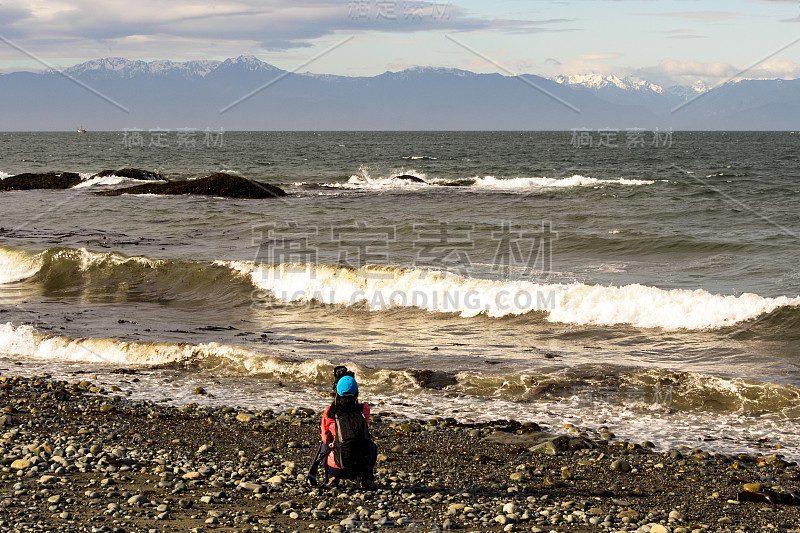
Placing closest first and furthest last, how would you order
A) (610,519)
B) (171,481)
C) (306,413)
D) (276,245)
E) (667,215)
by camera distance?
1. (610,519)
2. (171,481)
3. (306,413)
4. (276,245)
5. (667,215)

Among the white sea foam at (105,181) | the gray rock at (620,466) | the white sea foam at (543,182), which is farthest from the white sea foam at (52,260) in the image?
the white sea foam at (543,182)

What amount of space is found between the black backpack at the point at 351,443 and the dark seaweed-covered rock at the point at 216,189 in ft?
115

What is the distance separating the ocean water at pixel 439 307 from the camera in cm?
1199

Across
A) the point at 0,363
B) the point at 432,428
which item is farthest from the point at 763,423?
the point at 0,363

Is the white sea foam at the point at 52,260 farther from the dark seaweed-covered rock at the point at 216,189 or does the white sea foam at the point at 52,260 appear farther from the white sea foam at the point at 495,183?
the white sea foam at the point at 495,183

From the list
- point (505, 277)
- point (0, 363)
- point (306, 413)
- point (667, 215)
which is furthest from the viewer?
point (667, 215)

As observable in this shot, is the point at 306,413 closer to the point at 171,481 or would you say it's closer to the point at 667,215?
the point at 171,481

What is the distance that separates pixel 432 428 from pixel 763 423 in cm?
466

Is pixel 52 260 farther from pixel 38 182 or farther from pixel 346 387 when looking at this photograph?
pixel 38 182

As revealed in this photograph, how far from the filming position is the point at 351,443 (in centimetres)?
764

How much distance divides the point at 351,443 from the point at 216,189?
3661 cm

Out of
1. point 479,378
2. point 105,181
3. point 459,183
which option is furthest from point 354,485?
point 459,183

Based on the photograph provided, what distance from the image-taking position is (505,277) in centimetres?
2073

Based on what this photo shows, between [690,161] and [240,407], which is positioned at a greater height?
[690,161]
